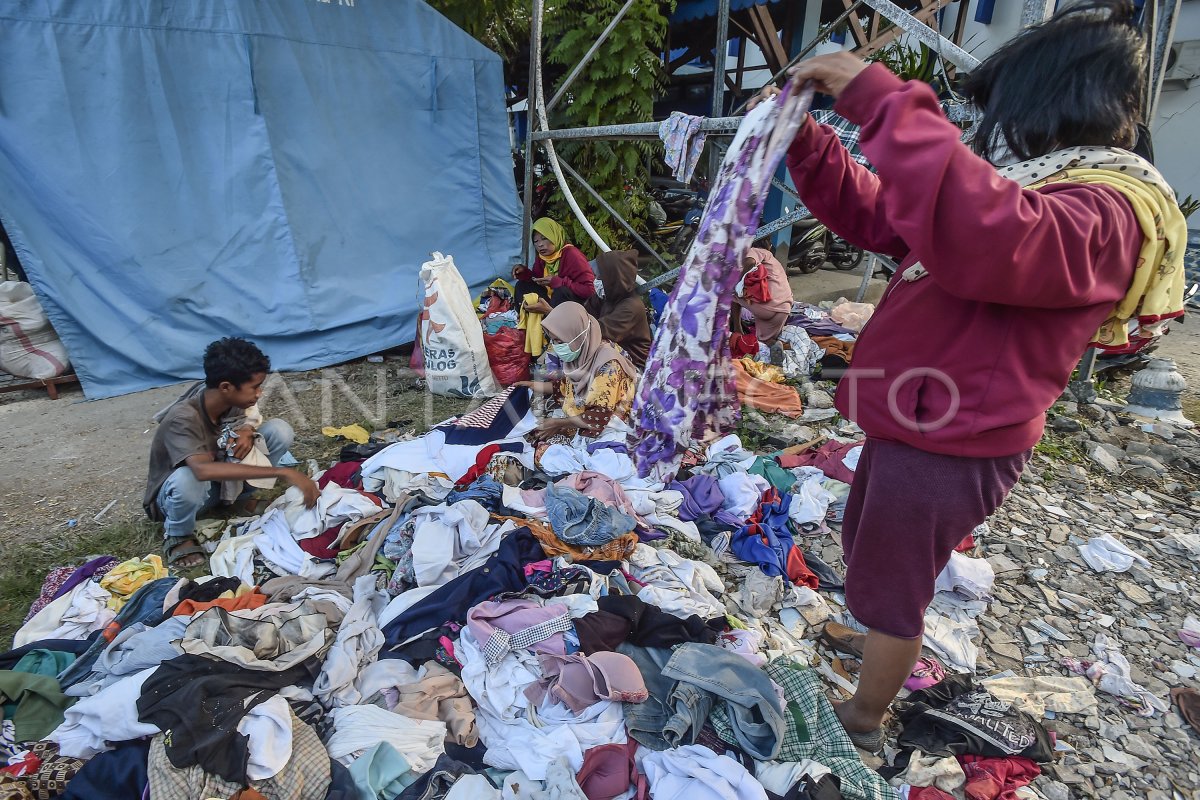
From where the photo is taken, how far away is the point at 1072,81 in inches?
48.0

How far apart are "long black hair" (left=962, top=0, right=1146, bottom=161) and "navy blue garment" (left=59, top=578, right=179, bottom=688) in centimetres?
303

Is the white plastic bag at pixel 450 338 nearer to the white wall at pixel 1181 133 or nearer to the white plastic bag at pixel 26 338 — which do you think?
the white plastic bag at pixel 26 338

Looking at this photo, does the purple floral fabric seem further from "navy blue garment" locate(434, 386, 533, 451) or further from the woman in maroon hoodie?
"navy blue garment" locate(434, 386, 533, 451)

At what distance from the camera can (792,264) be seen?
818cm

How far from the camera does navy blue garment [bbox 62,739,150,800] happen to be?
180 cm

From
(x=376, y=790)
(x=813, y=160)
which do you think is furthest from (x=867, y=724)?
(x=813, y=160)

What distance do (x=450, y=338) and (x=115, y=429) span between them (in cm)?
216

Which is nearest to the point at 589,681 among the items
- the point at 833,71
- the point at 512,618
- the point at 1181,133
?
the point at 512,618

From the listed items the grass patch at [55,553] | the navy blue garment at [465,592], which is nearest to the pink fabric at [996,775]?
the navy blue garment at [465,592]

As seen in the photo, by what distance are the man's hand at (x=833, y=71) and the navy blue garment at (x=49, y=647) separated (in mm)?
2910

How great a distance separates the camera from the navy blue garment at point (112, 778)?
5.92 feet

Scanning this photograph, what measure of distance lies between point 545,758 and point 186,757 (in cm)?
98

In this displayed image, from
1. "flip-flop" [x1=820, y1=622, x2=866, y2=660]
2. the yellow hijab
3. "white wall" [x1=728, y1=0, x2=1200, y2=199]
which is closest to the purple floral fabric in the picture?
"flip-flop" [x1=820, y1=622, x2=866, y2=660]

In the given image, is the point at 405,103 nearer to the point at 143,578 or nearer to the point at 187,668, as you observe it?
the point at 143,578
